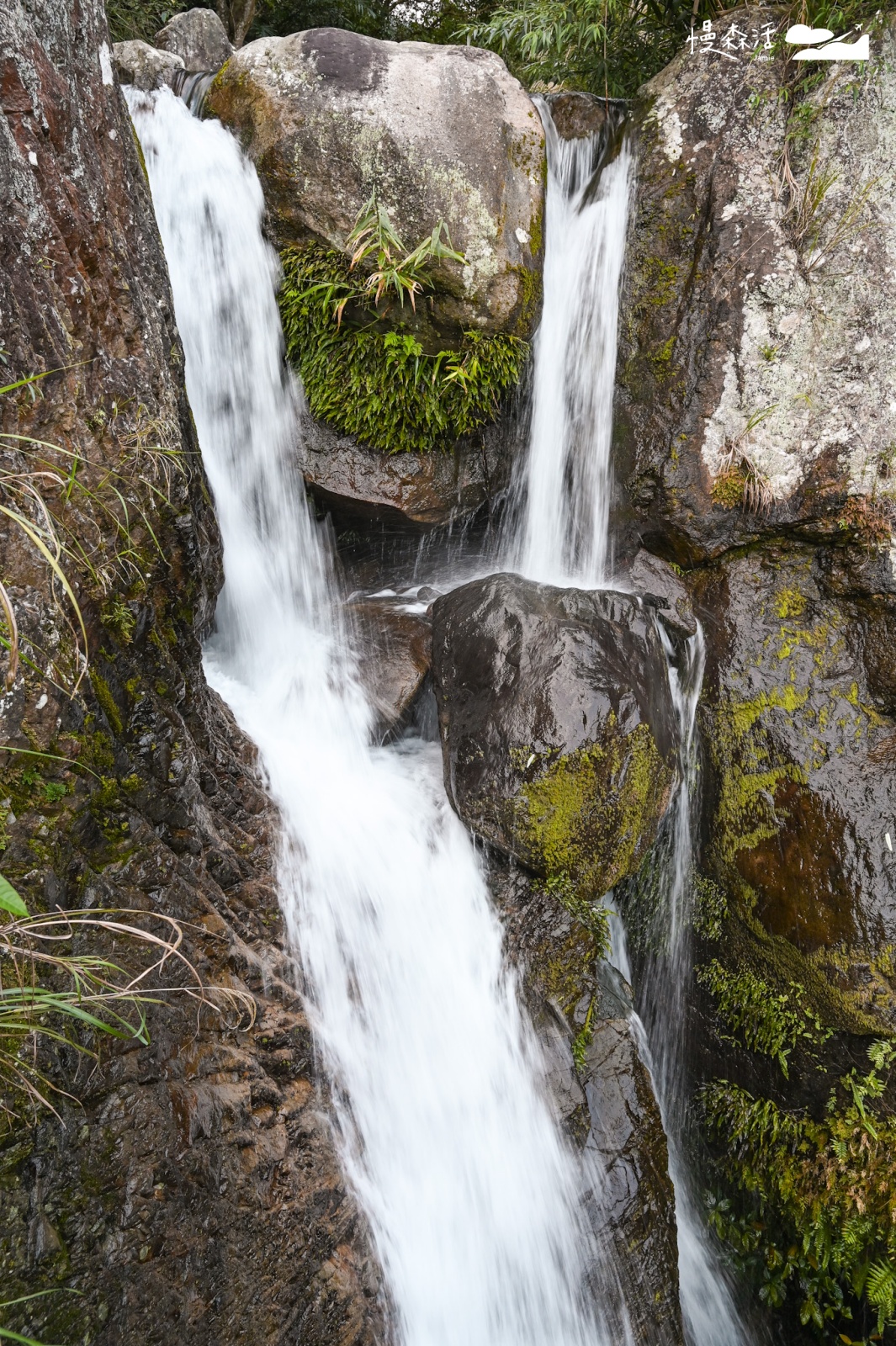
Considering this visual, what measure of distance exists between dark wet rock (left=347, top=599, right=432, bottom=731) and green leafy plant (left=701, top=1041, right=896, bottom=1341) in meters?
2.80

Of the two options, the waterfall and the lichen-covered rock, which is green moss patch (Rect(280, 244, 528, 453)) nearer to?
the lichen-covered rock

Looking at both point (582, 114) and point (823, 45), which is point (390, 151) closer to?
point (582, 114)

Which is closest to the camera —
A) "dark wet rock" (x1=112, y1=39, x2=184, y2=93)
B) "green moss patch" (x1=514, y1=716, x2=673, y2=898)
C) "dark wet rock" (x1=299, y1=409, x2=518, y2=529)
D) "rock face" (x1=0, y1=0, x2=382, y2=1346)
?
"rock face" (x1=0, y1=0, x2=382, y2=1346)

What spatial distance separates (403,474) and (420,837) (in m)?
2.50

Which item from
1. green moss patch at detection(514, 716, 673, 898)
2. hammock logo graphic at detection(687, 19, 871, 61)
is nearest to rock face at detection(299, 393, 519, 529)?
green moss patch at detection(514, 716, 673, 898)

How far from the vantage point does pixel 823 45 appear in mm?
4285

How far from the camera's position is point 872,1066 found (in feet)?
11.6

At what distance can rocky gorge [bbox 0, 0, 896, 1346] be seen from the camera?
226cm

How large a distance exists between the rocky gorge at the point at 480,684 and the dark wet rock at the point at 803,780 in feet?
0.06

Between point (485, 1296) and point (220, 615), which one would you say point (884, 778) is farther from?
point (220, 615)

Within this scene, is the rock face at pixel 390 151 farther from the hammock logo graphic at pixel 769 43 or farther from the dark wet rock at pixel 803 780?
the dark wet rock at pixel 803 780

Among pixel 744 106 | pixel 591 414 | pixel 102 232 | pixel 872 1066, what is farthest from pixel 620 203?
pixel 872 1066

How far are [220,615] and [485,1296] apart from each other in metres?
3.48

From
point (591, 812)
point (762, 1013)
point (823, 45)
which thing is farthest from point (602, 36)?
point (762, 1013)
